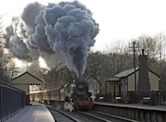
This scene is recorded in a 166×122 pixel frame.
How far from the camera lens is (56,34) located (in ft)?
158

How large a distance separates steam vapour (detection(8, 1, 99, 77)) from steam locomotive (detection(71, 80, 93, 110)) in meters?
1.15

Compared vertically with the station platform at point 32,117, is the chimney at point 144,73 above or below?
above

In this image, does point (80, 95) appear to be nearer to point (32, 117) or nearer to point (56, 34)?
point (56, 34)

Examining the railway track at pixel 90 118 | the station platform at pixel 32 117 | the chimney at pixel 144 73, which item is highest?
the chimney at pixel 144 73

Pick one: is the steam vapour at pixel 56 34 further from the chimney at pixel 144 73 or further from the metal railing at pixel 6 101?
the chimney at pixel 144 73

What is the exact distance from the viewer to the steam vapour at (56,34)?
46844 mm

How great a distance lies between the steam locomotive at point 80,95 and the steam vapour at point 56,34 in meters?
1.15

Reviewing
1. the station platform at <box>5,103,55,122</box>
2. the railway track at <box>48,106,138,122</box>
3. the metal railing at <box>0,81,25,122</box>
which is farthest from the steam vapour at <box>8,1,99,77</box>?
the metal railing at <box>0,81,25,122</box>

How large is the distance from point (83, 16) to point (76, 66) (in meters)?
5.63

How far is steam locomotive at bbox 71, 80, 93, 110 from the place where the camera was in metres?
48.4

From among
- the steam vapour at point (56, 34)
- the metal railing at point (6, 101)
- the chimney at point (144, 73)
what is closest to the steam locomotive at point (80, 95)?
the steam vapour at point (56, 34)

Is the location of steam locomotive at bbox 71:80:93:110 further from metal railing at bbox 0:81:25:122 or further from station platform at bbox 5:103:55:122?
metal railing at bbox 0:81:25:122

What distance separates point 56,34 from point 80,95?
23.7 ft

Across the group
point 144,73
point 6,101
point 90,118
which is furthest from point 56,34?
point 144,73
